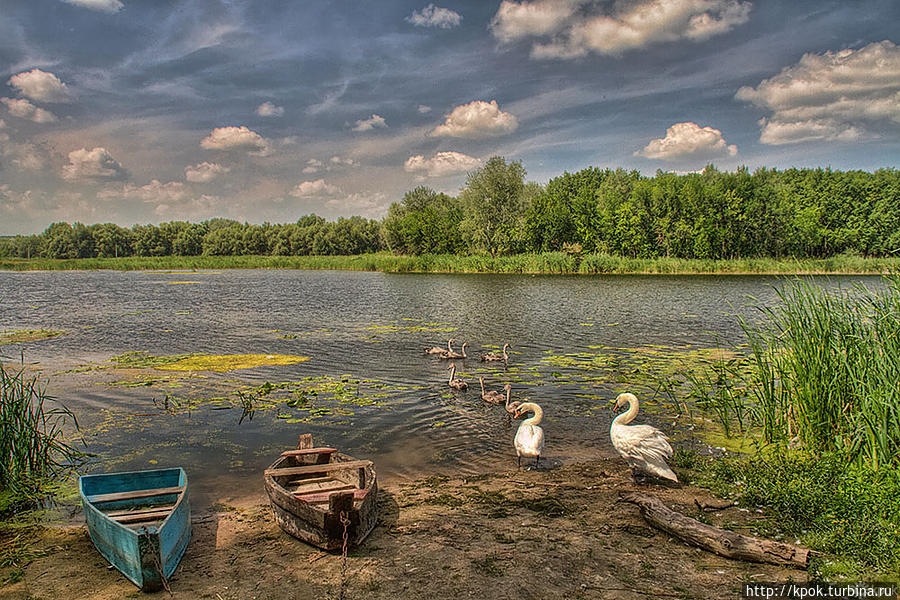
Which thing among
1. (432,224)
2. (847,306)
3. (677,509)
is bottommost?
(677,509)

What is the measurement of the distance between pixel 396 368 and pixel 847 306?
1140 cm

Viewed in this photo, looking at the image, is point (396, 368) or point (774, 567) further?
point (396, 368)

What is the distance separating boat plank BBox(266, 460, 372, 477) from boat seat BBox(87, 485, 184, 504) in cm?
119

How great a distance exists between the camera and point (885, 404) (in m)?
6.06

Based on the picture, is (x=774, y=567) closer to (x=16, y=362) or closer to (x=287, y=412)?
(x=287, y=412)

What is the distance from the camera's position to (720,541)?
562 cm

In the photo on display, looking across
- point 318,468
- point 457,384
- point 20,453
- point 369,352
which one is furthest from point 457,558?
point 369,352

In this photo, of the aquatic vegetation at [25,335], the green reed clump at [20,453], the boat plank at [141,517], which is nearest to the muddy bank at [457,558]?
the boat plank at [141,517]

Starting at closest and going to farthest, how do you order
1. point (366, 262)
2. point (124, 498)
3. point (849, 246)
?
point (124, 498) → point (849, 246) → point (366, 262)

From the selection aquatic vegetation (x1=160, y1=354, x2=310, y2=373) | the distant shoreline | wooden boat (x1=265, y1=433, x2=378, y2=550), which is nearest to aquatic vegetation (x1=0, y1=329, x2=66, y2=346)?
aquatic vegetation (x1=160, y1=354, x2=310, y2=373)

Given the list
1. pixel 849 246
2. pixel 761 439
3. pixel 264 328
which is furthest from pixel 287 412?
pixel 849 246

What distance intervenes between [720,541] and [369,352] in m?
13.9

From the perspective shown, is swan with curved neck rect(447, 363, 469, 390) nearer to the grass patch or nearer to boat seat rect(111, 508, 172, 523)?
the grass patch

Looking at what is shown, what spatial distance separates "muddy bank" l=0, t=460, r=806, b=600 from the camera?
17.2 ft
